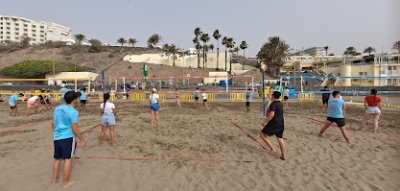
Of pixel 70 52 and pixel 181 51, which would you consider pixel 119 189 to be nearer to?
pixel 181 51

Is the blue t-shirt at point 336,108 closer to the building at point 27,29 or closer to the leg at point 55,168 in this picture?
the leg at point 55,168

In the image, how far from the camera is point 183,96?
20.0 metres

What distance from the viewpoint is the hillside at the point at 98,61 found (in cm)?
5166

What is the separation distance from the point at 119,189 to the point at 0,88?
3325 cm

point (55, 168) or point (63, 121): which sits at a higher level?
point (63, 121)

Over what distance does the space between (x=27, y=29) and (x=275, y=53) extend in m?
114

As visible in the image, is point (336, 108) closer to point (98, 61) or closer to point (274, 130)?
point (274, 130)

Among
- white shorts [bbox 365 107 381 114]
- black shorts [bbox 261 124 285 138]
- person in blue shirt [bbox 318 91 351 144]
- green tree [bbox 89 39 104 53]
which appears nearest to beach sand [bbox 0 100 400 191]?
person in blue shirt [bbox 318 91 351 144]

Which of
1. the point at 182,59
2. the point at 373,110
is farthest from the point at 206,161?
the point at 182,59

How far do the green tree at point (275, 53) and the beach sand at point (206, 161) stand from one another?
4325 cm

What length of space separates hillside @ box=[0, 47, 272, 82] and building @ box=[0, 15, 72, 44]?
37836 mm

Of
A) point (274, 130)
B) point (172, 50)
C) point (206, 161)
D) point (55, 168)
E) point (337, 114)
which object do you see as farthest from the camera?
point (172, 50)

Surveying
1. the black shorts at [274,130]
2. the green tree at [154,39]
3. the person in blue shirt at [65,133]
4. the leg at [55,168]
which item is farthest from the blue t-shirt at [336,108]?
the green tree at [154,39]

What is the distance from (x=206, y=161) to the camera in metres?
4.76
